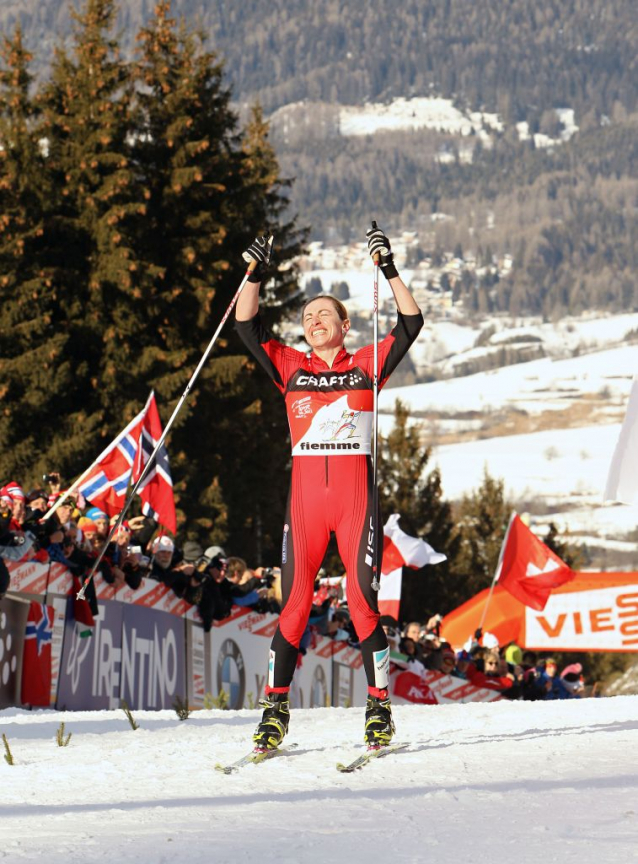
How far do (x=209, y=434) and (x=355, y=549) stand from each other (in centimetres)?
2416

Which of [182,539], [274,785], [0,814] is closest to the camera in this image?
[0,814]

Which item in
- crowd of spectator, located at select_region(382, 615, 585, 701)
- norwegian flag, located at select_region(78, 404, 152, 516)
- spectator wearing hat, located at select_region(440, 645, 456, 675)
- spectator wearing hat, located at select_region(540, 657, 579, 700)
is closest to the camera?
norwegian flag, located at select_region(78, 404, 152, 516)

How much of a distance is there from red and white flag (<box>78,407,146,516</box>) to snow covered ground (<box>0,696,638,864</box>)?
264 inches

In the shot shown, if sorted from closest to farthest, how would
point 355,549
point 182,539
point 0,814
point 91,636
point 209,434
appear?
point 0,814 → point 355,549 → point 91,636 → point 182,539 → point 209,434

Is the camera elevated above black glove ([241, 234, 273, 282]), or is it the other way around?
black glove ([241, 234, 273, 282])

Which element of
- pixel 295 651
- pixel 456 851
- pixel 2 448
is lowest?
pixel 456 851

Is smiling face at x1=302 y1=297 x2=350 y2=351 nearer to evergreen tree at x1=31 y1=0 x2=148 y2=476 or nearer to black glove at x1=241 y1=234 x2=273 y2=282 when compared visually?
black glove at x1=241 y1=234 x2=273 y2=282

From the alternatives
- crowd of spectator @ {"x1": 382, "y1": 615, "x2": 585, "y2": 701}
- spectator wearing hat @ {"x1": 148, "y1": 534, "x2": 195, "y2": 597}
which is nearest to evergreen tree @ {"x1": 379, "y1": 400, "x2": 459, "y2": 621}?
crowd of spectator @ {"x1": 382, "y1": 615, "x2": 585, "y2": 701}

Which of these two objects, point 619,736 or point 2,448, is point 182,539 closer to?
point 2,448

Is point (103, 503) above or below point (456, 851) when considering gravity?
above

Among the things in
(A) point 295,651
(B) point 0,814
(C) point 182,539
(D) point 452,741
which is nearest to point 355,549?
(A) point 295,651

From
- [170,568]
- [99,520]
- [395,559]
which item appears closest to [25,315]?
[395,559]

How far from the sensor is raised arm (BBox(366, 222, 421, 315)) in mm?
7242

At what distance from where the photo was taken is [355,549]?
7031 mm
